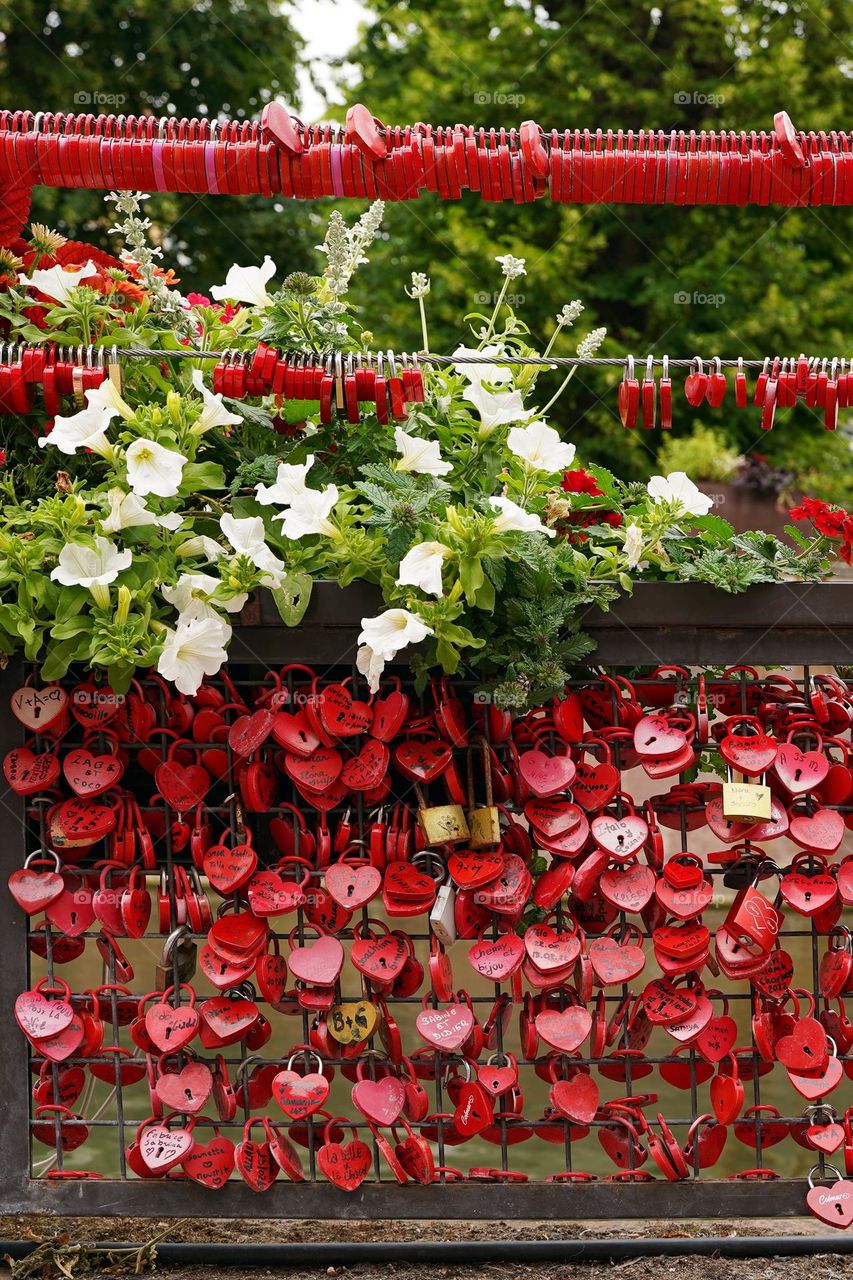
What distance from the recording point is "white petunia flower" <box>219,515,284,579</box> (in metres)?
2.03

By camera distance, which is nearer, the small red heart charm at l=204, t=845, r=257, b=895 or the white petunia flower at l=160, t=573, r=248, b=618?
the white petunia flower at l=160, t=573, r=248, b=618

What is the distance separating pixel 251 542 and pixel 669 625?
0.77 metres

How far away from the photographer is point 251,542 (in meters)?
2.04

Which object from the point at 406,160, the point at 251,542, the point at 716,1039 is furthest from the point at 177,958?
the point at 406,160

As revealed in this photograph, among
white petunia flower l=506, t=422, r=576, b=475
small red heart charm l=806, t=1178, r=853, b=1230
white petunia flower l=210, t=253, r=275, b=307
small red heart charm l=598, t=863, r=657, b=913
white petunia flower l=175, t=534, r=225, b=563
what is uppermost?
white petunia flower l=210, t=253, r=275, b=307

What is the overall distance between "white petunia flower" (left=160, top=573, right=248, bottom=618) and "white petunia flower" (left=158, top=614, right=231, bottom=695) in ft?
0.05

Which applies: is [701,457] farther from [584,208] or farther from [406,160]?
[406,160]

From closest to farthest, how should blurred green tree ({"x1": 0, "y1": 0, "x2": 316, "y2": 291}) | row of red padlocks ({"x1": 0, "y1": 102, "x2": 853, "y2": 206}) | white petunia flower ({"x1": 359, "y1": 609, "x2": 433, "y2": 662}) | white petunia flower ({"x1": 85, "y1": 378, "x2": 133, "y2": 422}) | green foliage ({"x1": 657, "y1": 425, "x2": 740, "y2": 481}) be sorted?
1. white petunia flower ({"x1": 359, "y1": 609, "x2": 433, "y2": 662})
2. white petunia flower ({"x1": 85, "y1": 378, "x2": 133, "y2": 422})
3. row of red padlocks ({"x1": 0, "y1": 102, "x2": 853, "y2": 206})
4. blurred green tree ({"x1": 0, "y1": 0, "x2": 316, "y2": 291})
5. green foliage ({"x1": 657, "y1": 425, "x2": 740, "y2": 481})

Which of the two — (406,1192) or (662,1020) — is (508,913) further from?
(406,1192)

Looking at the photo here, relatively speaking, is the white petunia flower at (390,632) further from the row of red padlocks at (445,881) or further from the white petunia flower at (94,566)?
the white petunia flower at (94,566)

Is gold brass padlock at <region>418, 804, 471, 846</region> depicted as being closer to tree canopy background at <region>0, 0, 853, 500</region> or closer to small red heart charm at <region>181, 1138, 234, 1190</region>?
small red heart charm at <region>181, 1138, 234, 1190</region>

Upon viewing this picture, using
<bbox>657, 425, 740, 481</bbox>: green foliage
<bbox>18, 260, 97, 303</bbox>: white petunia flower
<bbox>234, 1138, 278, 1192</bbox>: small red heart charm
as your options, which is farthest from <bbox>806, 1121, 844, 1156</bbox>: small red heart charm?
<bbox>657, 425, 740, 481</bbox>: green foliage

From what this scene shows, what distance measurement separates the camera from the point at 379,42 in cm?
1266

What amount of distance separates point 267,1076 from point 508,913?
54cm
